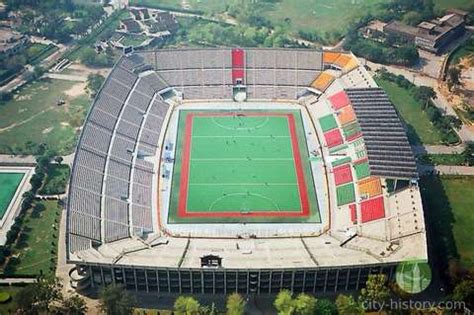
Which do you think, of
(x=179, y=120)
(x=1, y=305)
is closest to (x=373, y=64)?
(x=179, y=120)

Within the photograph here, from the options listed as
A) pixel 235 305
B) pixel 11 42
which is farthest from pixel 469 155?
pixel 11 42

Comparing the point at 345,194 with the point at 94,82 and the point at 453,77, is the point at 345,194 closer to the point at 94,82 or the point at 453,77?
the point at 453,77

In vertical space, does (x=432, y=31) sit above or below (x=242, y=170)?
above

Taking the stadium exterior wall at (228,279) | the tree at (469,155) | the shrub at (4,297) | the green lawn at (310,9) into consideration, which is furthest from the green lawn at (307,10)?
the shrub at (4,297)

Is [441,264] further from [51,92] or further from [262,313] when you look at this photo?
[51,92]

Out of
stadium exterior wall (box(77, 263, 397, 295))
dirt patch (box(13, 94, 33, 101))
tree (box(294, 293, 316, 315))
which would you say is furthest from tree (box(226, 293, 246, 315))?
dirt patch (box(13, 94, 33, 101))

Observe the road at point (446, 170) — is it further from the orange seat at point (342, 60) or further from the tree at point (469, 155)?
the orange seat at point (342, 60)

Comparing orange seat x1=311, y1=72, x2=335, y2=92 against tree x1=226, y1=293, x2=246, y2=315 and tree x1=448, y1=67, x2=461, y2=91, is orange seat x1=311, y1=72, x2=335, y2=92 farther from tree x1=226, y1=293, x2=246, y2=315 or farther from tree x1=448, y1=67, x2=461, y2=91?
tree x1=226, y1=293, x2=246, y2=315
